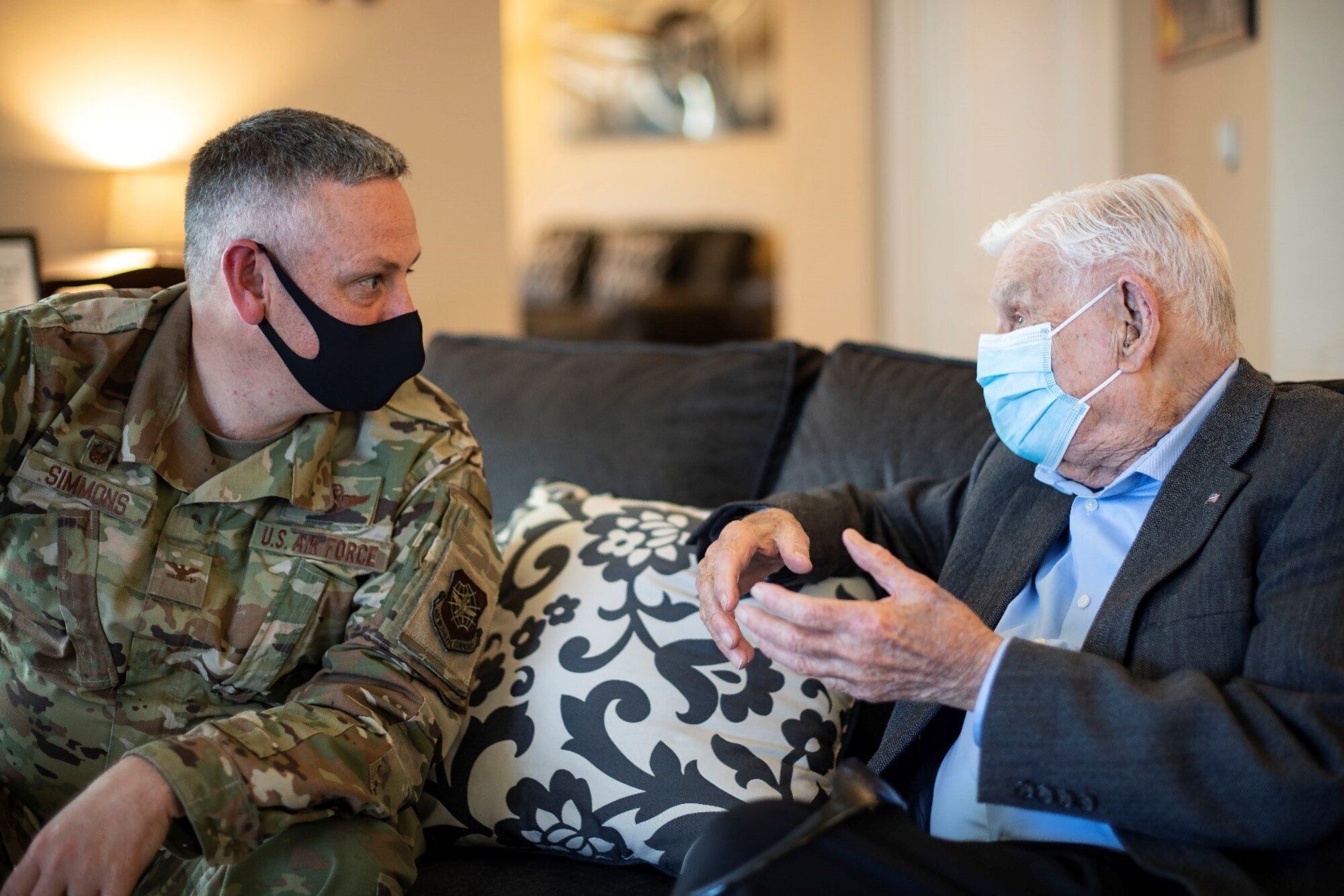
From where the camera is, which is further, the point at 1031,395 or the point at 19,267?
the point at 19,267

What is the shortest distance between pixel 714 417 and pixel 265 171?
2.87ft

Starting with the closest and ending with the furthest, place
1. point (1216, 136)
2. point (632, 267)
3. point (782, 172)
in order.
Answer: point (1216, 136) < point (632, 267) < point (782, 172)

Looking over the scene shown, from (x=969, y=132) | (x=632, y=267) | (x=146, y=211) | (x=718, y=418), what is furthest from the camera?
(x=632, y=267)

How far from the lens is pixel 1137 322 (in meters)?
1.37

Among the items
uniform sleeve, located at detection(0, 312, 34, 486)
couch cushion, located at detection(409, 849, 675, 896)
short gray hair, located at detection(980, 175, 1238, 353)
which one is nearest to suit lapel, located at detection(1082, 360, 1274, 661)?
short gray hair, located at detection(980, 175, 1238, 353)

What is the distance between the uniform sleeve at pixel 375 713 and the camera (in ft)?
3.98

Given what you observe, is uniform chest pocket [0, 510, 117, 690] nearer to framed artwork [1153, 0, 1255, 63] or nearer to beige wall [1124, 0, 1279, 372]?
beige wall [1124, 0, 1279, 372]

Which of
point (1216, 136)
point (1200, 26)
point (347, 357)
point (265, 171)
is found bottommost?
point (347, 357)

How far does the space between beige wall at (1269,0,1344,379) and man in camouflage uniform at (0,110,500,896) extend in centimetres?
233

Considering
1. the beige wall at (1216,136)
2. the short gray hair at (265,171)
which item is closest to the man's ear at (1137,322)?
the short gray hair at (265,171)

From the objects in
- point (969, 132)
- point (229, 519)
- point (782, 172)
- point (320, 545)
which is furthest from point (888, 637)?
point (782, 172)

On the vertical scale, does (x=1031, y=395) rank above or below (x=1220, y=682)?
above

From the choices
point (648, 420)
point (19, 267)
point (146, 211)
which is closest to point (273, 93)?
point (146, 211)

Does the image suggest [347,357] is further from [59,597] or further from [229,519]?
[59,597]
